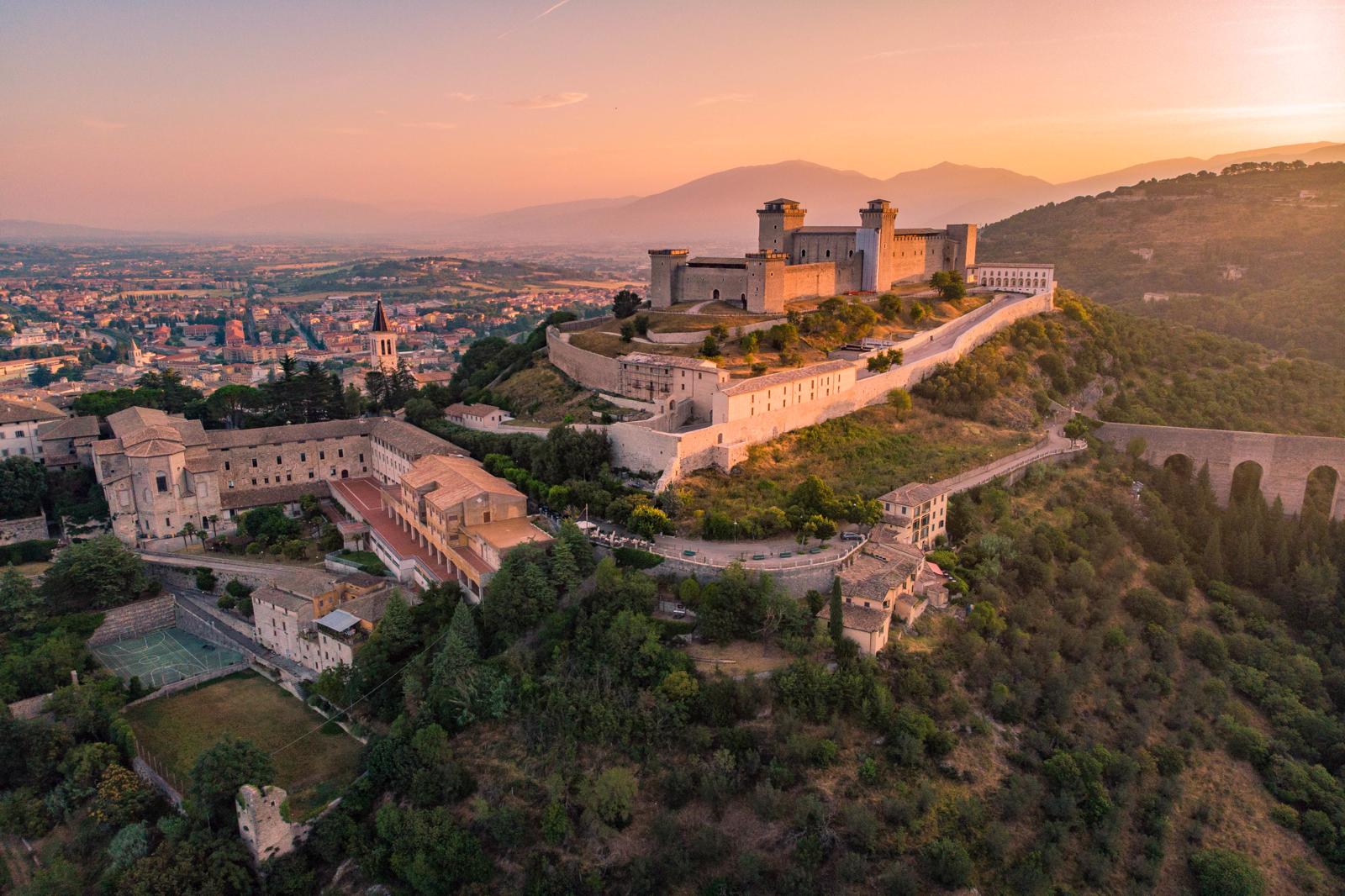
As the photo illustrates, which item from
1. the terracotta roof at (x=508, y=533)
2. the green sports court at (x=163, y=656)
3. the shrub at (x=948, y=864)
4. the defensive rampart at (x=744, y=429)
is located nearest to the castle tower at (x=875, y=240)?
the defensive rampart at (x=744, y=429)

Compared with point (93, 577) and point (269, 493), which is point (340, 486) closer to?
point (269, 493)

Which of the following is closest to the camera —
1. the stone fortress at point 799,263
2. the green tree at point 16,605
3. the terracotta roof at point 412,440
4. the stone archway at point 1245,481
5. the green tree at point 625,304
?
the green tree at point 16,605

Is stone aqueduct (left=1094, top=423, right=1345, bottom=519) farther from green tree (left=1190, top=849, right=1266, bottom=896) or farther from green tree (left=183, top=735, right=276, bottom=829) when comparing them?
green tree (left=183, top=735, right=276, bottom=829)

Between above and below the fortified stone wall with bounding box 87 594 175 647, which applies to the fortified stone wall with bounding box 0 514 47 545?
above

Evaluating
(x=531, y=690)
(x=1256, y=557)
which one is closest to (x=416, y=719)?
(x=531, y=690)

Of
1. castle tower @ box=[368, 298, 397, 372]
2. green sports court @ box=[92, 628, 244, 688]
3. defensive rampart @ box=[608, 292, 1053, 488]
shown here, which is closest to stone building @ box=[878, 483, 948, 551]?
defensive rampart @ box=[608, 292, 1053, 488]

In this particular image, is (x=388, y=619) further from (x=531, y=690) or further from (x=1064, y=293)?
(x=1064, y=293)

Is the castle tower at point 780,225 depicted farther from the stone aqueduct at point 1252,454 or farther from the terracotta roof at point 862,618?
the terracotta roof at point 862,618
